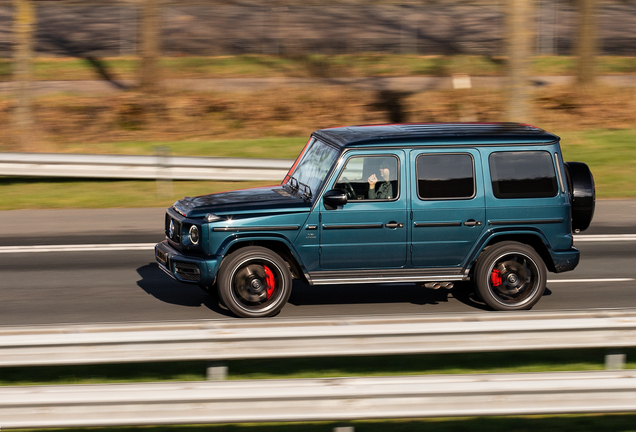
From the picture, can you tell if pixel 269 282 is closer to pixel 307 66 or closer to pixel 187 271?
pixel 187 271

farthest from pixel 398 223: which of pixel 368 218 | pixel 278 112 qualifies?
pixel 278 112

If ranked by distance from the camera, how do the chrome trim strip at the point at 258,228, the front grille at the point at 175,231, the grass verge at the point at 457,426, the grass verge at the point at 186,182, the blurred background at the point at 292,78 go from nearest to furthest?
the grass verge at the point at 457,426 < the chrome trim strip at the point at 258,228 < the front grille at the point at 175,231 < the grass verge at the point at 186,182 < the blurred background at the point at 292,78

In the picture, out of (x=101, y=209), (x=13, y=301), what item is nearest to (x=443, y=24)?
(x=101, y=209)

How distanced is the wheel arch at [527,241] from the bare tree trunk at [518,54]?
931 cm

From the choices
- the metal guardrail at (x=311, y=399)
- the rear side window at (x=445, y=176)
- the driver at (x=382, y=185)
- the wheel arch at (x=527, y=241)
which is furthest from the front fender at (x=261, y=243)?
the metal guardrail at (x=311, y=399)

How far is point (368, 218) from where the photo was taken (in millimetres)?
7477

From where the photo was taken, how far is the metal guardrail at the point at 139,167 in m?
14.9

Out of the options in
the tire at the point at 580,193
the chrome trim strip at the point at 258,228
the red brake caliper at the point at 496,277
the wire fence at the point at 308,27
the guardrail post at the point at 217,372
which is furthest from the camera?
the wire fence at the point at 308,27

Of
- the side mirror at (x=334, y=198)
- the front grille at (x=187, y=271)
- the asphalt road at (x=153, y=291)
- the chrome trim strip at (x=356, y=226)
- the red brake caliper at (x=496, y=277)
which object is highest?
the side mirror at (x=334, y=198)

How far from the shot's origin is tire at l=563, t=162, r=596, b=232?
7.94 metres

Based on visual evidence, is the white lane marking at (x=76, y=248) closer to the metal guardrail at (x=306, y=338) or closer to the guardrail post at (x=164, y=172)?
the guardrail post at (x=164, y=172)

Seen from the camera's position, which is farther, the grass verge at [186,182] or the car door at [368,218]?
the grass verge at [186,182]

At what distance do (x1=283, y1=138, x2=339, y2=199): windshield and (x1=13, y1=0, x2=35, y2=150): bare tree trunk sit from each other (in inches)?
452

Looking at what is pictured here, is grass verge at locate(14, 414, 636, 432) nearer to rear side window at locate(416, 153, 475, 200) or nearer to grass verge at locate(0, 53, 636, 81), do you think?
rear side window at locate(416, 153, 475, 200)
